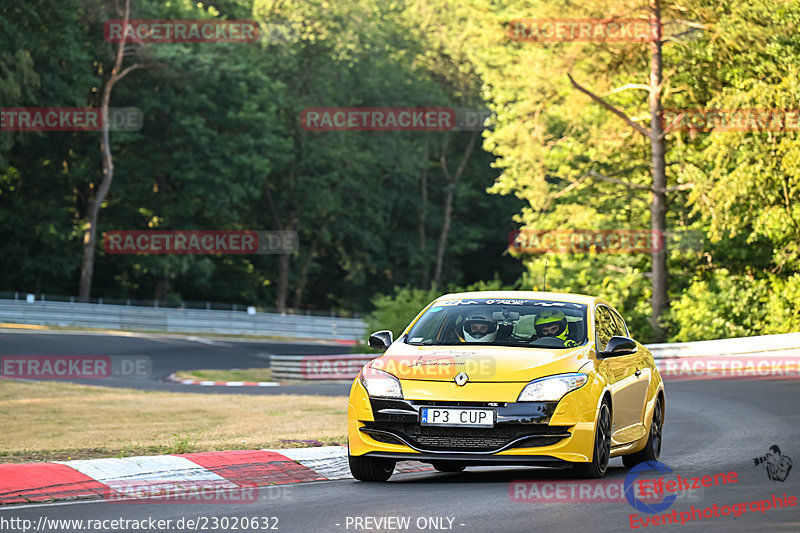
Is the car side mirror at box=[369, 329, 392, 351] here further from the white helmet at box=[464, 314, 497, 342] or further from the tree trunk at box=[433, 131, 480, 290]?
the tree trunk at box=[433, 131, 480, 290]

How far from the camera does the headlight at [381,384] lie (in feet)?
33.1

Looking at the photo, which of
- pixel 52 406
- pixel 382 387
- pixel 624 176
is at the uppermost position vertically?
pixel 624 176

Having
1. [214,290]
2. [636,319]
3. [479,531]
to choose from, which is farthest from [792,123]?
[214,290]

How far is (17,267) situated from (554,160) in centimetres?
2927

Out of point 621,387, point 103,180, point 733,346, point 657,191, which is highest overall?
point 103,180

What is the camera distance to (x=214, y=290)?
7062 centimetres

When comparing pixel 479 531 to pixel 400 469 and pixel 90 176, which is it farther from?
pixel 90 176
